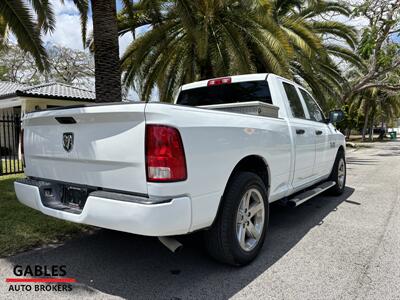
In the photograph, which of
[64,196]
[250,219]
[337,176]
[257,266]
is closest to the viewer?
[64,196]

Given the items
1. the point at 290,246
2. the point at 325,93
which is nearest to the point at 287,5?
the point at 325,93

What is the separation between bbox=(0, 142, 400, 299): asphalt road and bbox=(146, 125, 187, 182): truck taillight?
1.14m

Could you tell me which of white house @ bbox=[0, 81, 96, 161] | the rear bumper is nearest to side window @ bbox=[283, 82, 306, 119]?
the rear bumper

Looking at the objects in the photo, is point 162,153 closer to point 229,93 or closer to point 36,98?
point 229,93

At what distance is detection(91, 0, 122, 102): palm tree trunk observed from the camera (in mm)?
7379

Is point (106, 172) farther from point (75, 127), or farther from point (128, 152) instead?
point (75, 127)

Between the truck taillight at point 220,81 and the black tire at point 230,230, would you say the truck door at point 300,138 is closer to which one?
the truck taillight at point 220,81

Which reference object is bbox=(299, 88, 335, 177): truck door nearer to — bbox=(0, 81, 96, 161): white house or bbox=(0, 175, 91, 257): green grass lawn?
bbox=(0, 175, 91, 257): green grass lawn

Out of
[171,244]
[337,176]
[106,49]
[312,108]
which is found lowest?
[171,244]

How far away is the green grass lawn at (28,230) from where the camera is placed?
423 centimetres

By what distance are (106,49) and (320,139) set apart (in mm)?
4864

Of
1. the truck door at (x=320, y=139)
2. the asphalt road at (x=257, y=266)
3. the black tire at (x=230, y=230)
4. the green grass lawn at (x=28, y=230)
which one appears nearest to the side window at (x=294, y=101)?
the truck door at (x=320, y=139)

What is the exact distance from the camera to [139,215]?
2713 millimetres

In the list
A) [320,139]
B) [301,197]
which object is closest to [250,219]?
[301,197]
